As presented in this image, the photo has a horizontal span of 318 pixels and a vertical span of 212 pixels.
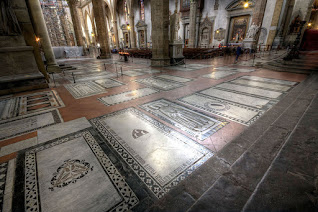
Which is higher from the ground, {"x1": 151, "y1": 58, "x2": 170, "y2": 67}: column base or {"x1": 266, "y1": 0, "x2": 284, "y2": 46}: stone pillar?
{"x1": 266, "y1": 0, "x2": 284, "y2": 46}: stone pillar

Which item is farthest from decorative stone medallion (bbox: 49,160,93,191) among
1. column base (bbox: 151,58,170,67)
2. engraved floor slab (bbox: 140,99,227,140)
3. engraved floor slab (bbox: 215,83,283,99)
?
column base (bbox: 151,58,170,67)

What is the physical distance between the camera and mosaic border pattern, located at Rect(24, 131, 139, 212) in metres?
1.27

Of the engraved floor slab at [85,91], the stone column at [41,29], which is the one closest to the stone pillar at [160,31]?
the engraved floor slab at [85,91]

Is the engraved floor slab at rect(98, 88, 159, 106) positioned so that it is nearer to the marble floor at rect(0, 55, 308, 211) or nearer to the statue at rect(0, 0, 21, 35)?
the marble floor at rect(0, 55, 308, 211)

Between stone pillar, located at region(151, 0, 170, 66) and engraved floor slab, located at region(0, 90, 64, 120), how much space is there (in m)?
6.01

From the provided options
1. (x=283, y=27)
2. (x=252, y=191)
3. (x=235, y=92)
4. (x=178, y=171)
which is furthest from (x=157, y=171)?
(x=283, y=27)

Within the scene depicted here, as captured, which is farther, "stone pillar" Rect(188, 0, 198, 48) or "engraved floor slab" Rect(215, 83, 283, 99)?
"stone pillar" Rect(188, 0, 198, 48)

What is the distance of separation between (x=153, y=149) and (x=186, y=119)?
1.03m

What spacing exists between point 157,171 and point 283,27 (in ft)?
65.4

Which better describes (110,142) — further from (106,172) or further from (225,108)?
(225,108)

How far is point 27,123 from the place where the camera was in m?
2.68

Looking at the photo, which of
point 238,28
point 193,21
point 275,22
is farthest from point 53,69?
point 238,28

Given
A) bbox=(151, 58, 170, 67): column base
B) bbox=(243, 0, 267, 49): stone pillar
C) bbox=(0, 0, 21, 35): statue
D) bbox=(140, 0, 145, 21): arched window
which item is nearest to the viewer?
bbox=(0, 0, 21, 35): statue

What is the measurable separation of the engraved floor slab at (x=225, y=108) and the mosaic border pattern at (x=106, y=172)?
7.05ft
